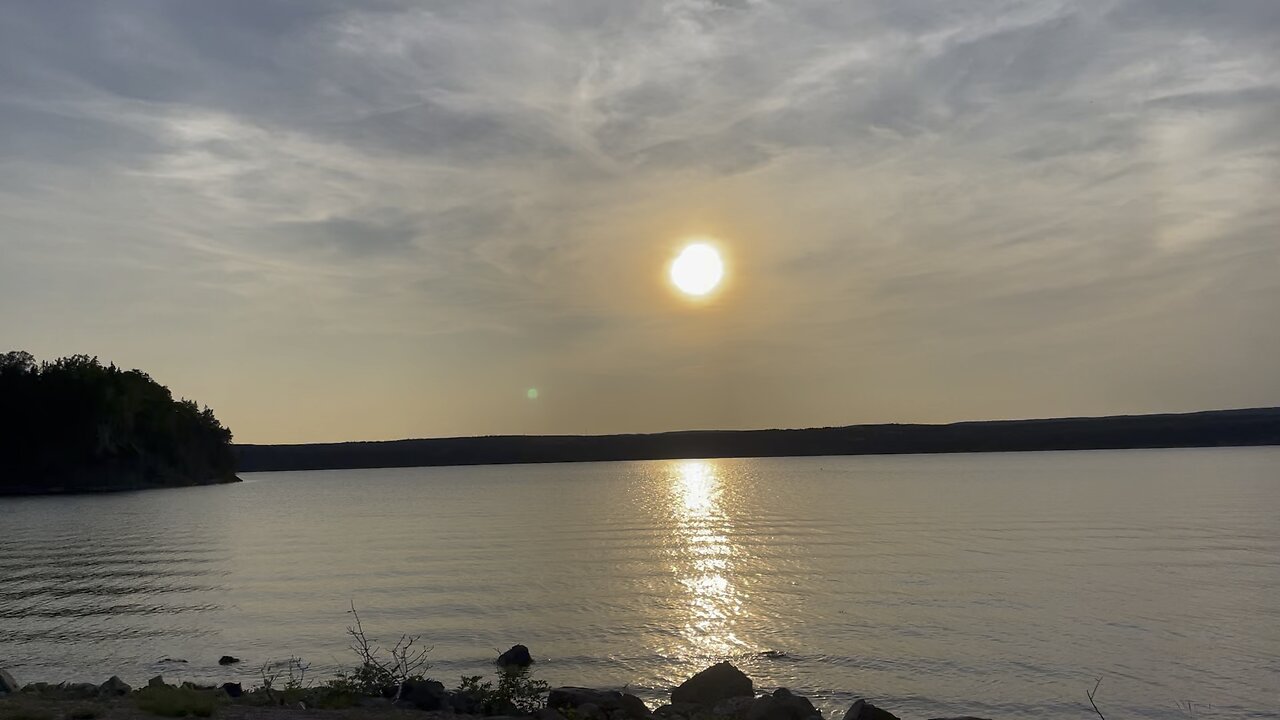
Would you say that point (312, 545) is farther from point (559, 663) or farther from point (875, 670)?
point (875, 670)

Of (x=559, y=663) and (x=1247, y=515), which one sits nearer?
(x=559, y=663)

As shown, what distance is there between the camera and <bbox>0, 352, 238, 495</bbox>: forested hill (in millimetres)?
154625

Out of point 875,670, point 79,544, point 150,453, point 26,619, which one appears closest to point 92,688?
point 26,619

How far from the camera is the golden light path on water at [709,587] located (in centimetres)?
3216

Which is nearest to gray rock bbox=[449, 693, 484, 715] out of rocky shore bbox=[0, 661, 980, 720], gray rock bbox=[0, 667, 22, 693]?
rocky shore bbox=[0, 661, 980, 720]

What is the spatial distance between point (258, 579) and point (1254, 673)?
4260cm

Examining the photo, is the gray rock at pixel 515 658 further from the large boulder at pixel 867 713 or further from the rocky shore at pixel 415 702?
the large boulder at pixel 867 713

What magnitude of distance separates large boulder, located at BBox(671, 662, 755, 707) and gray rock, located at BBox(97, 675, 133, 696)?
45.6ft

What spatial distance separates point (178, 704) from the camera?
19.6 m

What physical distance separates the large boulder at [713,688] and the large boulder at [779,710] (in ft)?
7.42

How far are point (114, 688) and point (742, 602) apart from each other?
23.6 meters

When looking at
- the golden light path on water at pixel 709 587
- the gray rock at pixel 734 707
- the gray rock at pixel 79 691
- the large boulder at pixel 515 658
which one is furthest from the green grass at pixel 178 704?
the golden light path on water at pixel 709 587

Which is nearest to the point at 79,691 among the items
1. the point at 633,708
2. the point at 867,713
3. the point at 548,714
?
the point at 548,714

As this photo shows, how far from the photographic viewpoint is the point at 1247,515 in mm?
73562
